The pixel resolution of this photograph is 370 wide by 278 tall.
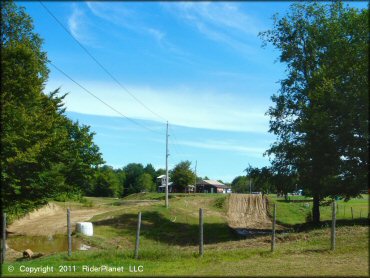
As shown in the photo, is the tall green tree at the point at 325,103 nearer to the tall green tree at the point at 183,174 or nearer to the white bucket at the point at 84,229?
the white bucket at the point at 84,229

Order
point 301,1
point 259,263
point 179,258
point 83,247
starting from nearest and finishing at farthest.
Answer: point 259,263 < point 179,258 < point 83,247 < point 301,1

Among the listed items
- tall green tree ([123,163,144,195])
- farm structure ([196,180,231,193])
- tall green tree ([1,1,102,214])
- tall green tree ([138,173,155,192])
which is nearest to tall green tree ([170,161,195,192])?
tall green tree ([138,173,155,192])

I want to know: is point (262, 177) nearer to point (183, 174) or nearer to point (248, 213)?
point (248, 213)

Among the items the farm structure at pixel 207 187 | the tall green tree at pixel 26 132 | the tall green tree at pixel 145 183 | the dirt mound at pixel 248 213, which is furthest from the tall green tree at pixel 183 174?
the farm structure at pixel 207 187

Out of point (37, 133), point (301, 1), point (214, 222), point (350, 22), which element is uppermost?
point (301, 1)

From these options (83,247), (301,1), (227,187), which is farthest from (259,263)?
(227,187)

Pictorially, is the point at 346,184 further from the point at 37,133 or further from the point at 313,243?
the point at 37,133

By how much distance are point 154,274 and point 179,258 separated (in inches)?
124

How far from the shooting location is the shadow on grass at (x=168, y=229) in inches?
1284

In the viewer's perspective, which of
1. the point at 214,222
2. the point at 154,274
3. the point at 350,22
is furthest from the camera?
the point at 214,222

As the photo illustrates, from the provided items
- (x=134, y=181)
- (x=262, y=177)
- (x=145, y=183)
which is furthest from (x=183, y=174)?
(x=134, y=181)

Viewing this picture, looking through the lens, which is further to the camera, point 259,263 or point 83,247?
point 83,247

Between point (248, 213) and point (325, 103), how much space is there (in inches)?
886

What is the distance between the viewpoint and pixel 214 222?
40781 mm
